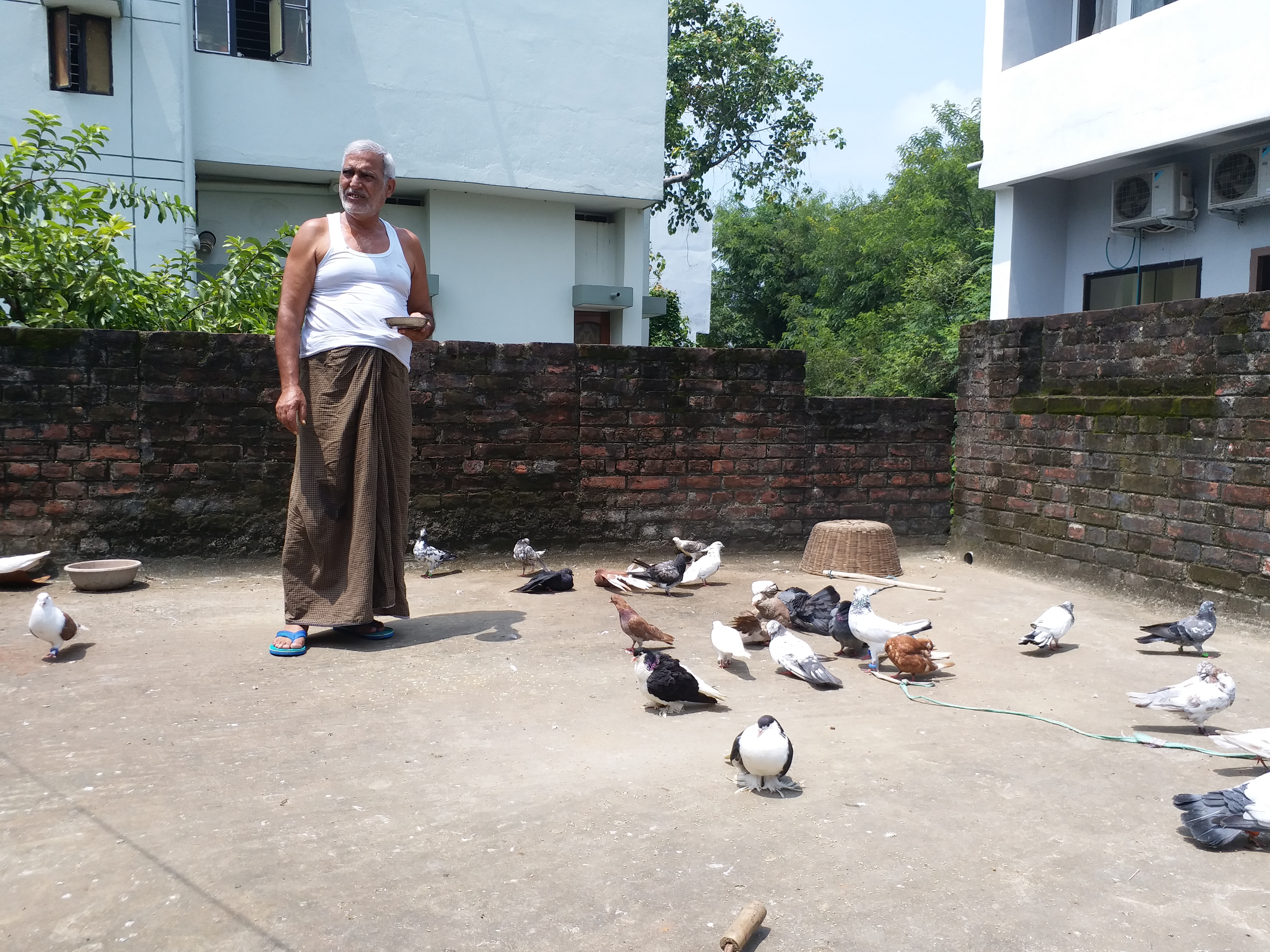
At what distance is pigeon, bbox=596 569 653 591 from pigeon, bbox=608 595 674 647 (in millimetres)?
1040

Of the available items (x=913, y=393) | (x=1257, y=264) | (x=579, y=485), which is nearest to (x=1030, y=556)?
(x=579, y=485)

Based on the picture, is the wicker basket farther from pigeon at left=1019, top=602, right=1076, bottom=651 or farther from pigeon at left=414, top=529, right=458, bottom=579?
pigeon at left=414, top=529, right=458, bottom=579

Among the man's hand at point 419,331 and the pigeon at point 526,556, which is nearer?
the man's hand at point 419,331

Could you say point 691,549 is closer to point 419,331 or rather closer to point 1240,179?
point 419,331

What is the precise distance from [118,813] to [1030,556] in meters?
5.41

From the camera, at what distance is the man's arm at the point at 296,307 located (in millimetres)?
4090

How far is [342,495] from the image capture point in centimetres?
419

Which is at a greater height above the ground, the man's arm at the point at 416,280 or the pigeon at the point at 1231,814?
the man's arm at the point at 416,280

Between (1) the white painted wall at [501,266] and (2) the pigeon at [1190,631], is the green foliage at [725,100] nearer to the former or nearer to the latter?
(1) the white painted wall at [501,266]

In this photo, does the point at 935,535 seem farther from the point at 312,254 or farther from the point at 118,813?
the point at 118,813

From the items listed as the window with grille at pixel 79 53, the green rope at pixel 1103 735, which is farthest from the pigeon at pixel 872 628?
the window with grille at pixel 79 53

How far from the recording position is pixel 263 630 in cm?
439

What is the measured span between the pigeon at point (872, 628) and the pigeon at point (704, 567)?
1.39 metres

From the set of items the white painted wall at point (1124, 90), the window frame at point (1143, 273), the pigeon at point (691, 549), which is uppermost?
the white painted wall at point (1124, 90)
